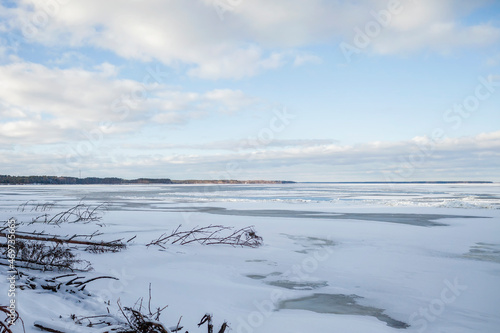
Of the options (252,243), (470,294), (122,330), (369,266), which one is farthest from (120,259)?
(470,294)

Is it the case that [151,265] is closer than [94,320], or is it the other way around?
[94,320]

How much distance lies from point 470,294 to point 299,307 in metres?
2.10

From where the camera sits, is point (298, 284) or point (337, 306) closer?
point (337, 306)

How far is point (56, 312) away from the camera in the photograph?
2.27m

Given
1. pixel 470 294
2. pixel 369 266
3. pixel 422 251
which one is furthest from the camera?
pixel 422 251

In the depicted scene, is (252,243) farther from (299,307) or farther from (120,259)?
(299,307)

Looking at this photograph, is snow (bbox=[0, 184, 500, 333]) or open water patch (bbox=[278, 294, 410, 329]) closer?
snow (bbox=[0, 184, 500, 333])

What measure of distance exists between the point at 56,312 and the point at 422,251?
6017mm

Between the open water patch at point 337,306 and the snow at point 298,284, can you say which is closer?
the snow at point 298,284

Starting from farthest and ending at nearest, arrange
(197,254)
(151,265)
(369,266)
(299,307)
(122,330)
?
(197,254) < (369,266) < (151,265) < (299,307) < (122,330)

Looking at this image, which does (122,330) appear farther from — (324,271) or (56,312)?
(324,271)

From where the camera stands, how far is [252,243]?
6578mm

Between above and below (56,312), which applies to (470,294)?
below

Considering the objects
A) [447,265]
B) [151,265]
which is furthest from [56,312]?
[447,265]
